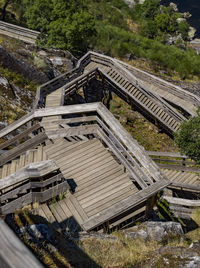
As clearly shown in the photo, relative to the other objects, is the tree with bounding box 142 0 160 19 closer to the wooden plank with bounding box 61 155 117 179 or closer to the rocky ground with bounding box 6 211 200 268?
the wooden plank with bounding box 61 155 117 179

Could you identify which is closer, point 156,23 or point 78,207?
point 78,207

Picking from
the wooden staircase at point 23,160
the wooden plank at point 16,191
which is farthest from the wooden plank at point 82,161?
the wooden plank at point 16,191

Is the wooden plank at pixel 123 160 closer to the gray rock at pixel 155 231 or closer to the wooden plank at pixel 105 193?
the wooden plank at pixel 105 193

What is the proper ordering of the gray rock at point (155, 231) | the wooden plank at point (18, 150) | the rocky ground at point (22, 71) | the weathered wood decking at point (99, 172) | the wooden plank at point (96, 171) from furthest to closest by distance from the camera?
1. the rocky ground at point (22, 71)
2. the wooden plank at point (18, 150)
3. the wooden plank at point (96, 171)
4. the weathered wood decking at point (99, 172)
5. the gray rock at point (155, 231)

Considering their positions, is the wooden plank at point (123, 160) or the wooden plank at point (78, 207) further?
the wooden plank at point (123, 160)

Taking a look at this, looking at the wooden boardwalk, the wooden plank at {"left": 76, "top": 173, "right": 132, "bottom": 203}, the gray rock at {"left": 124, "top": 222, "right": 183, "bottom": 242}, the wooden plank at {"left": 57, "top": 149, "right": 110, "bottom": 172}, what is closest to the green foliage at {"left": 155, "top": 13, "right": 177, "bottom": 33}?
the wooden boardwalk

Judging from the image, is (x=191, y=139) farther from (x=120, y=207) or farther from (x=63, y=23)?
(x=63, y=23)

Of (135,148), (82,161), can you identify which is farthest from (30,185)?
(135,148)

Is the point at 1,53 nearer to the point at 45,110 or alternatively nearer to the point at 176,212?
the point at 45,110
